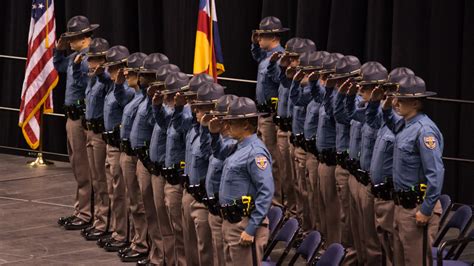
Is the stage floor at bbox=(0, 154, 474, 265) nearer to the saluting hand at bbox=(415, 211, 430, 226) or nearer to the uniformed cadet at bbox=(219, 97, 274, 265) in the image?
the saluting hand at bbox=(415, 211, 430, 226)

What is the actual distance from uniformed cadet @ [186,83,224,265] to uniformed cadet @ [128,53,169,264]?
56.2 inches

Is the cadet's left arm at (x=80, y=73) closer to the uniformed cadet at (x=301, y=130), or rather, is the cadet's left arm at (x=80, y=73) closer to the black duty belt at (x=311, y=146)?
the uniformed cadet at (x=301, y=130)

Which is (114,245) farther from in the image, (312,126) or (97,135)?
(312,126)

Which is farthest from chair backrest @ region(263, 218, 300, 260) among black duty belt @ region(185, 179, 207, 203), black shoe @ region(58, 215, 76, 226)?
black shoe @ region(58, 215, 76, 226)

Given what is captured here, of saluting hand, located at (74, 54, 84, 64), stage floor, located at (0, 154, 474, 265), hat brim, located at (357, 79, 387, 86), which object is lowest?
stage floor, located at (0, 154, 474, 265)

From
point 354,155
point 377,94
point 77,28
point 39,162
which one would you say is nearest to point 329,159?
point 354,155

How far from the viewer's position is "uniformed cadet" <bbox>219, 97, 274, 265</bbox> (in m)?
9.48

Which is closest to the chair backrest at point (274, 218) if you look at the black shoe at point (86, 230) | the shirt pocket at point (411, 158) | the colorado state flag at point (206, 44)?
the shirt pocket at point (411, 158)

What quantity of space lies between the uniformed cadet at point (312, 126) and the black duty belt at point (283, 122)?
2.62 feet

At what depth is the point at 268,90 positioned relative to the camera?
46.1 feet

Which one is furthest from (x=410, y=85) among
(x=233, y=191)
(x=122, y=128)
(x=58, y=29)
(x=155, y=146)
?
(x=58, y=29)

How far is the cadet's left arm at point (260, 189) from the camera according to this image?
9.46 metres

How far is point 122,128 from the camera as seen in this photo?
12.7 m

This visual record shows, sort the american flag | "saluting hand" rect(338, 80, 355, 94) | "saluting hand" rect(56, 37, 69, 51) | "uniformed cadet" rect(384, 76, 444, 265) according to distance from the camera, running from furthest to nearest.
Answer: the american flag → "saluting hand" rect(56, 37, 69, 51) → "saluting hand" rect(338, 80, 355, 94) → "uniformed cadet" rect(384, 76, 444, 265)
